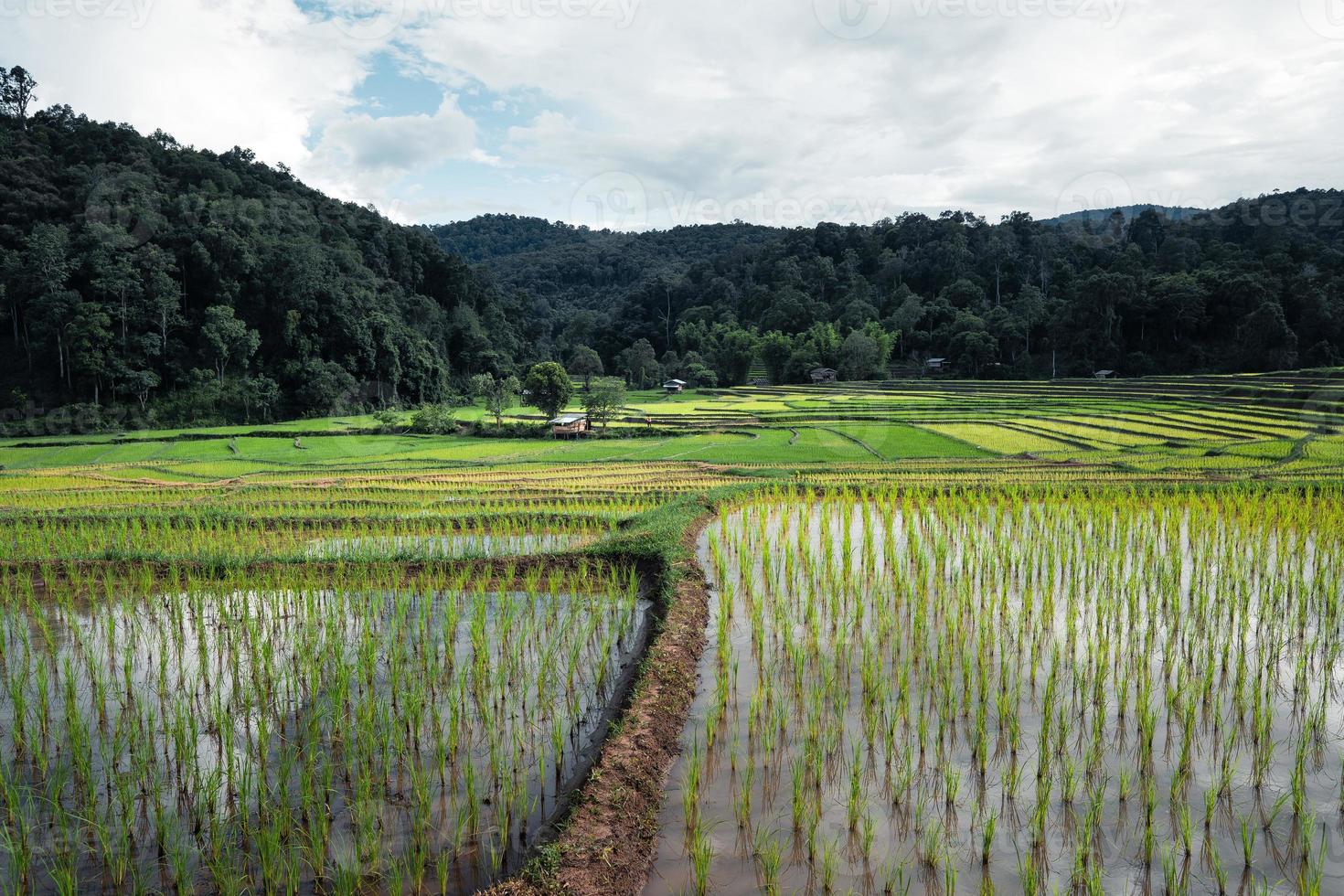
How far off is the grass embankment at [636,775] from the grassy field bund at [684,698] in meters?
0.02

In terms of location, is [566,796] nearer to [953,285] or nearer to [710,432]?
[710,432]

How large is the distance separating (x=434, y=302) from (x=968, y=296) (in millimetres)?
41220

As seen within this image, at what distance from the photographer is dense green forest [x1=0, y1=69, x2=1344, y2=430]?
3597 cm

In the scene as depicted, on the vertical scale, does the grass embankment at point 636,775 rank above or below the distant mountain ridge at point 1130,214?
below

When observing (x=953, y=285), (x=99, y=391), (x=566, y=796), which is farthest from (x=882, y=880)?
(x=953, y=285)

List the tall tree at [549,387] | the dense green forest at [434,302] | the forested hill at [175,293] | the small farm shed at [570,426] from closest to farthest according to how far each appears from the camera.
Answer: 1. the small farm shed at [570,426]
2. the tall tree at [549,387]
3. the forested hill at [175,293]
4. the dense green forest at [434,302]

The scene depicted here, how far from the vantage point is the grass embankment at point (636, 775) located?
299 centimetres

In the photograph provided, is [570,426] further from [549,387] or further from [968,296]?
[968,296]

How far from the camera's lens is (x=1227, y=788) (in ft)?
11.9

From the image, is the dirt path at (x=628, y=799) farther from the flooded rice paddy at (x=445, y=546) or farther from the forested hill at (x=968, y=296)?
the forested hill at (x=968, y=296)

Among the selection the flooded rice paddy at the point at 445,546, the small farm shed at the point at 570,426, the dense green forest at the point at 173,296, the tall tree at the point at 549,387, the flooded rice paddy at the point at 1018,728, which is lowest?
the flooded rice paddy at the point at 1018,728

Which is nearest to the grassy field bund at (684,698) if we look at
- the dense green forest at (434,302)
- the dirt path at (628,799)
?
the dirt path at (628,799)

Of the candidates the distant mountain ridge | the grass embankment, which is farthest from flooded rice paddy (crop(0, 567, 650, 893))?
the distant mountain ridge

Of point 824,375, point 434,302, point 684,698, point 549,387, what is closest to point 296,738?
point 684,698
